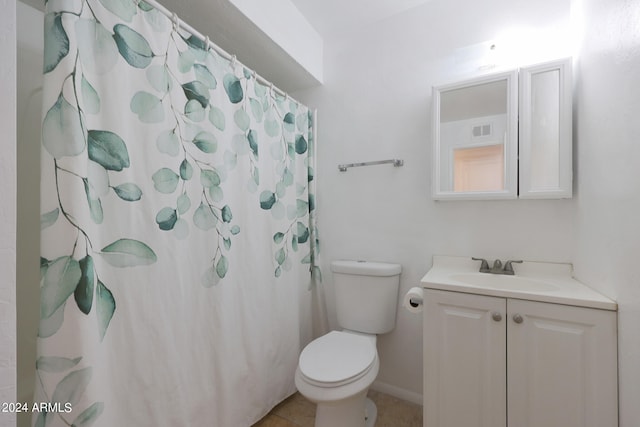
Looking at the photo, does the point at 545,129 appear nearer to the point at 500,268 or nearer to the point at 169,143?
the point at 500,268

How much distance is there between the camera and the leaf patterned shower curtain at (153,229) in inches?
30.0

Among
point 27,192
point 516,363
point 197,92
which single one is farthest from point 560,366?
point 27,192

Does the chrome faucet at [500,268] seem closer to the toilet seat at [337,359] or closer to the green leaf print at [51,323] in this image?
the toilet seat at [337,359]

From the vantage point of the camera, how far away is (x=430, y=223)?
1552 millimetres

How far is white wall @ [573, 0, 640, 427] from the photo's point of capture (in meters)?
0.77

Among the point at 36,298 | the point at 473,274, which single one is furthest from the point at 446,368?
the point at 36,298

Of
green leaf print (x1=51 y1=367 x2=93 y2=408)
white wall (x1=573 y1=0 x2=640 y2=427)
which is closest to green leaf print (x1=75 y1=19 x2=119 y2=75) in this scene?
green leaf print (x1=51 y1=367 x2=93 y2=408)

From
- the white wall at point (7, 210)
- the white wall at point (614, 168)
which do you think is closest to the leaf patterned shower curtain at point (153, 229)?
the white wall at point (7, 210)

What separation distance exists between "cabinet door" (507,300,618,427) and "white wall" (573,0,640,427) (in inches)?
1.5

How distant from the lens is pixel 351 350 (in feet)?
4.33

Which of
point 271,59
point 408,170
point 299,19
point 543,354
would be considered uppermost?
point 299,19

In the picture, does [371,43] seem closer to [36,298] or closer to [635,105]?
[635,105]

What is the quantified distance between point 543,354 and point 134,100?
1765mm

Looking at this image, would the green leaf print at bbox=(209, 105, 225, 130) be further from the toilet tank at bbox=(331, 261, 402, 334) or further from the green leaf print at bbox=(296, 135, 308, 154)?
the toilet tank at bbox=(331, 261, 402, 334)
